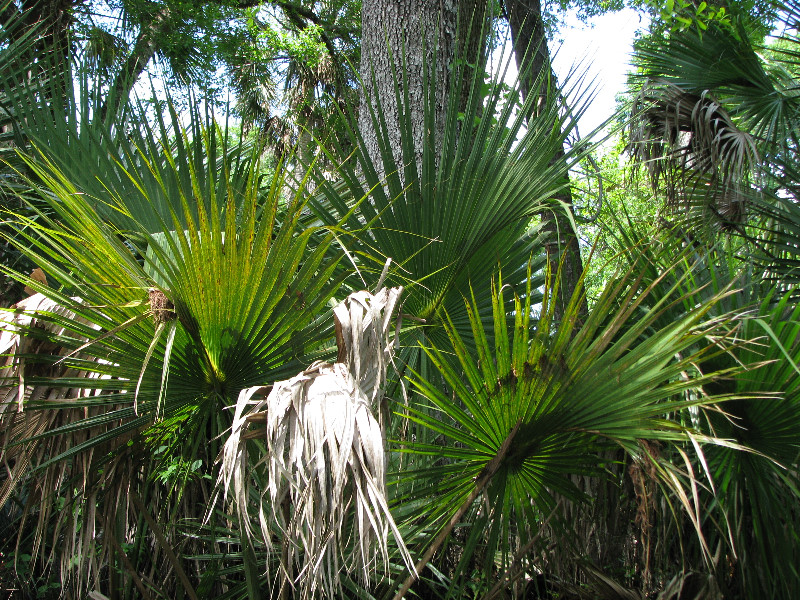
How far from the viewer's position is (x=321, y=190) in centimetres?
214

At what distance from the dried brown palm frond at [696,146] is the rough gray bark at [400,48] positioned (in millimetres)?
1380

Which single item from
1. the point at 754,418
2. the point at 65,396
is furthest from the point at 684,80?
the point at 65,396

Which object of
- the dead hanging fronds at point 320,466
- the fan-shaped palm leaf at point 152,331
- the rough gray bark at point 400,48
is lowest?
the dead hanging fronds at point 320,466

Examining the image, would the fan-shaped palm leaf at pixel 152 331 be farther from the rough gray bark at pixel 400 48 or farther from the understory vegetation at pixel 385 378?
the rough gray bark at pixel 400 48

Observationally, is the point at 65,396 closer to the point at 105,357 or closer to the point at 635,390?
the point at 105,357

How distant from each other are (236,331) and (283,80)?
10321 mm

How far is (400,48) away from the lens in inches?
114

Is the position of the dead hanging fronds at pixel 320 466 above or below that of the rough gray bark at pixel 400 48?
below

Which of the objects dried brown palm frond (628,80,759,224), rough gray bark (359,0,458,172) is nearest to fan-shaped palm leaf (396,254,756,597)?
rough gray bark (359,0,458,172)

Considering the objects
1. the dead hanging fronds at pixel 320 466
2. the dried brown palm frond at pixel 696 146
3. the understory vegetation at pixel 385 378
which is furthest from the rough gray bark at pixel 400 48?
the dead hanging fronds at pixel 320 466

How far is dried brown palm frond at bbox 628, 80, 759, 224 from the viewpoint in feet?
12.7

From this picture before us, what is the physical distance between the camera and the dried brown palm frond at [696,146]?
3.87 metres

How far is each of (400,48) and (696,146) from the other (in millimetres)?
2272

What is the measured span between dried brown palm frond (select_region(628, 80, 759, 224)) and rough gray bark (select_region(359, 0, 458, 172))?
1.38 meters
